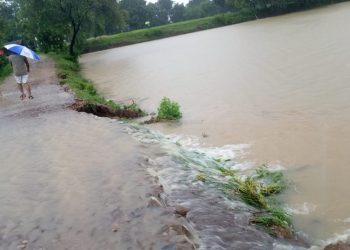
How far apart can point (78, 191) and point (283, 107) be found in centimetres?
715

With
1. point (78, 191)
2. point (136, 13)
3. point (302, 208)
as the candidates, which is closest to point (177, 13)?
point (136, 13)

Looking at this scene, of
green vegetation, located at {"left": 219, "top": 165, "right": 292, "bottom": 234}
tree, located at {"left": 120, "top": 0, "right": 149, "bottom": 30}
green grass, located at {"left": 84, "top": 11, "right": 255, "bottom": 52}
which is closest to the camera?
green vegetation, located at {"left": 219, "top": 165, "right": 292, "bottom": 234}

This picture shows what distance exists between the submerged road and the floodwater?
203 cm

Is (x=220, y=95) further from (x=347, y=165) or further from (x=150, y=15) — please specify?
(x=150, y=15)

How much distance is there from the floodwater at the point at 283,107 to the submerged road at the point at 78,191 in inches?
79.9

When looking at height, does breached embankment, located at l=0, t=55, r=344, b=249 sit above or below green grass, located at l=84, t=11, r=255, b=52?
below

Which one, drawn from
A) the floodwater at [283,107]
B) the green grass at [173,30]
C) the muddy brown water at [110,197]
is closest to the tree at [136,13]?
the green grass at [173,30]

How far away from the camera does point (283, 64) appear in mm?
18328

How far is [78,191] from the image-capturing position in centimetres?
632

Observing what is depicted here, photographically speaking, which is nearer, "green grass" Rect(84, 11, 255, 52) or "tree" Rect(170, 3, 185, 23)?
"green grass" Rect(84, 11, 255, 52)

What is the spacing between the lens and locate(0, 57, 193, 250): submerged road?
16.2ft

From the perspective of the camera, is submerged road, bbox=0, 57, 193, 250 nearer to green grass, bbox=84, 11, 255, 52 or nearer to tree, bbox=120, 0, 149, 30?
green grass, bbox=84, 11, 255, 52

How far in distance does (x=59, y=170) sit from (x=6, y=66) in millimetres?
23601

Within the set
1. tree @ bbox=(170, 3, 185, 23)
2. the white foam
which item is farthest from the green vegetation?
tree @ bbox=(170, 3, 185, 23)
